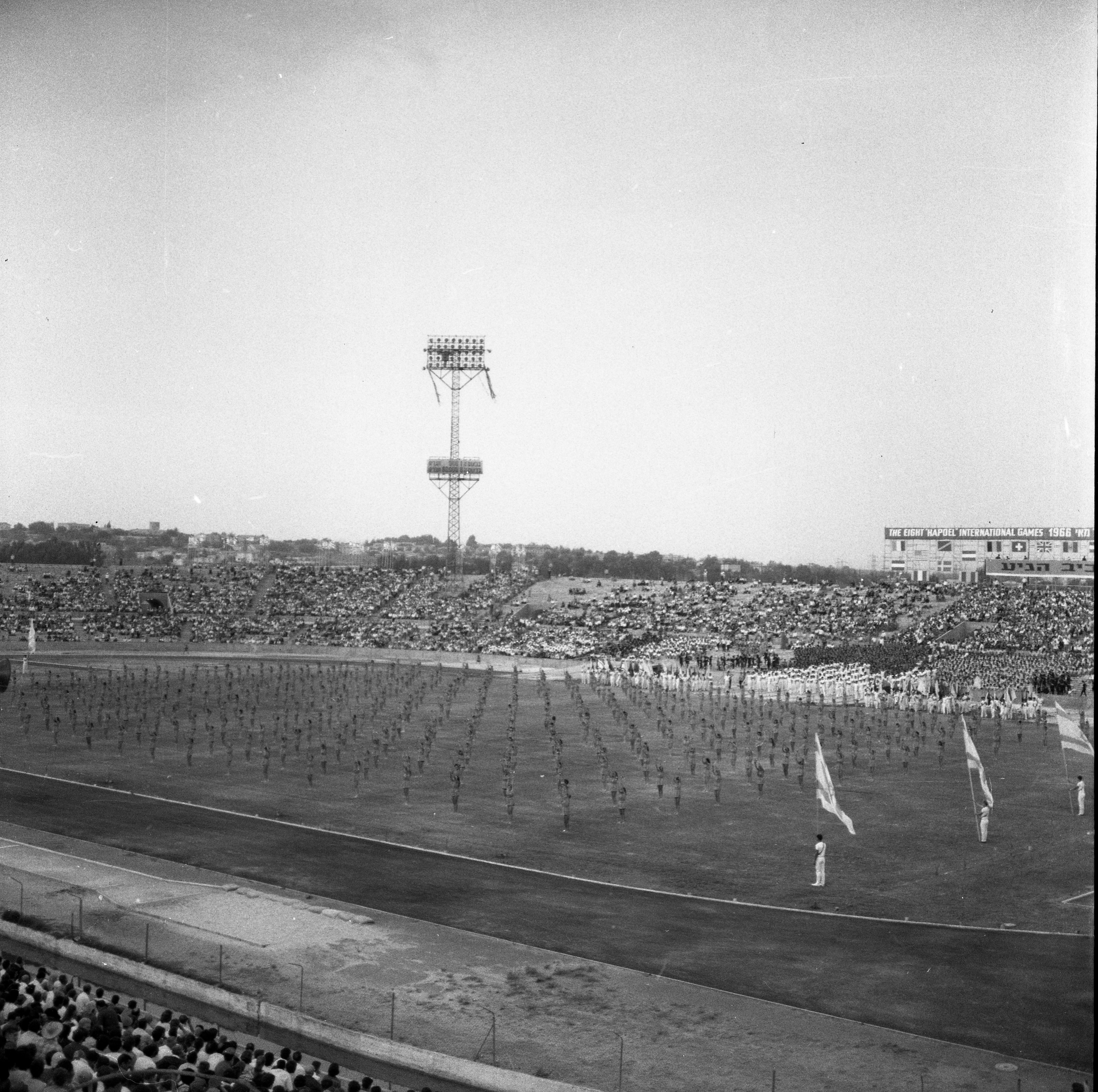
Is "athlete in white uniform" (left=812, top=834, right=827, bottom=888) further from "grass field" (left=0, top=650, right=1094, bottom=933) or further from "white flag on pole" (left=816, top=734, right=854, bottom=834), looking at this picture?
"white flag on pole" (left=816, top=734, right=854, bottom=834)

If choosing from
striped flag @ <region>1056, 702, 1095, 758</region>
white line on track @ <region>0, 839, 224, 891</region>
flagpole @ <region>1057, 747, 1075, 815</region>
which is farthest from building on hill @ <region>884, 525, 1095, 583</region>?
white line on track @ <region>0, 839, 224, 891</region>

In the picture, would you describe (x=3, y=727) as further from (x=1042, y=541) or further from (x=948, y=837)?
(x=1042, y=541)

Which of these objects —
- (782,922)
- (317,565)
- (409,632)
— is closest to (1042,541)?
(409,632)

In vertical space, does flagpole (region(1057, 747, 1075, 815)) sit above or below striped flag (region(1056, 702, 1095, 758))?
below

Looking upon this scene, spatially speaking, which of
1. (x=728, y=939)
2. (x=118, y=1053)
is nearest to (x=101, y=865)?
(x=118, y=1053)

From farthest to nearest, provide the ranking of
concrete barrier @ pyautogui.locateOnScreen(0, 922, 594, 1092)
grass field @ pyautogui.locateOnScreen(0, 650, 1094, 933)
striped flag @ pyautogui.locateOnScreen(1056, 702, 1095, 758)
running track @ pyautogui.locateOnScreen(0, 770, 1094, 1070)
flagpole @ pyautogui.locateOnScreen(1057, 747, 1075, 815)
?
flagpole @ pyautogui.locateOnScreen(1057, 747, 1075, 815) → striped flag @ pyautogui.locateOnScreen(1056, 702, 1095, 758) → grass field @ pyautogui.locateOnScreen(0, 650, 1094, 933) → running track @ pyautogui.locateOnScreen(0, 770, 1094, 1070) → concrete barrier @ pyautogui.locateOnScreen(0, 922, 594, 1092)

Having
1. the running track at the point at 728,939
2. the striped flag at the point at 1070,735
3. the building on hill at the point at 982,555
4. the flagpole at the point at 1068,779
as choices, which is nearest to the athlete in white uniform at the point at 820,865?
the running track at the point at 728,939
